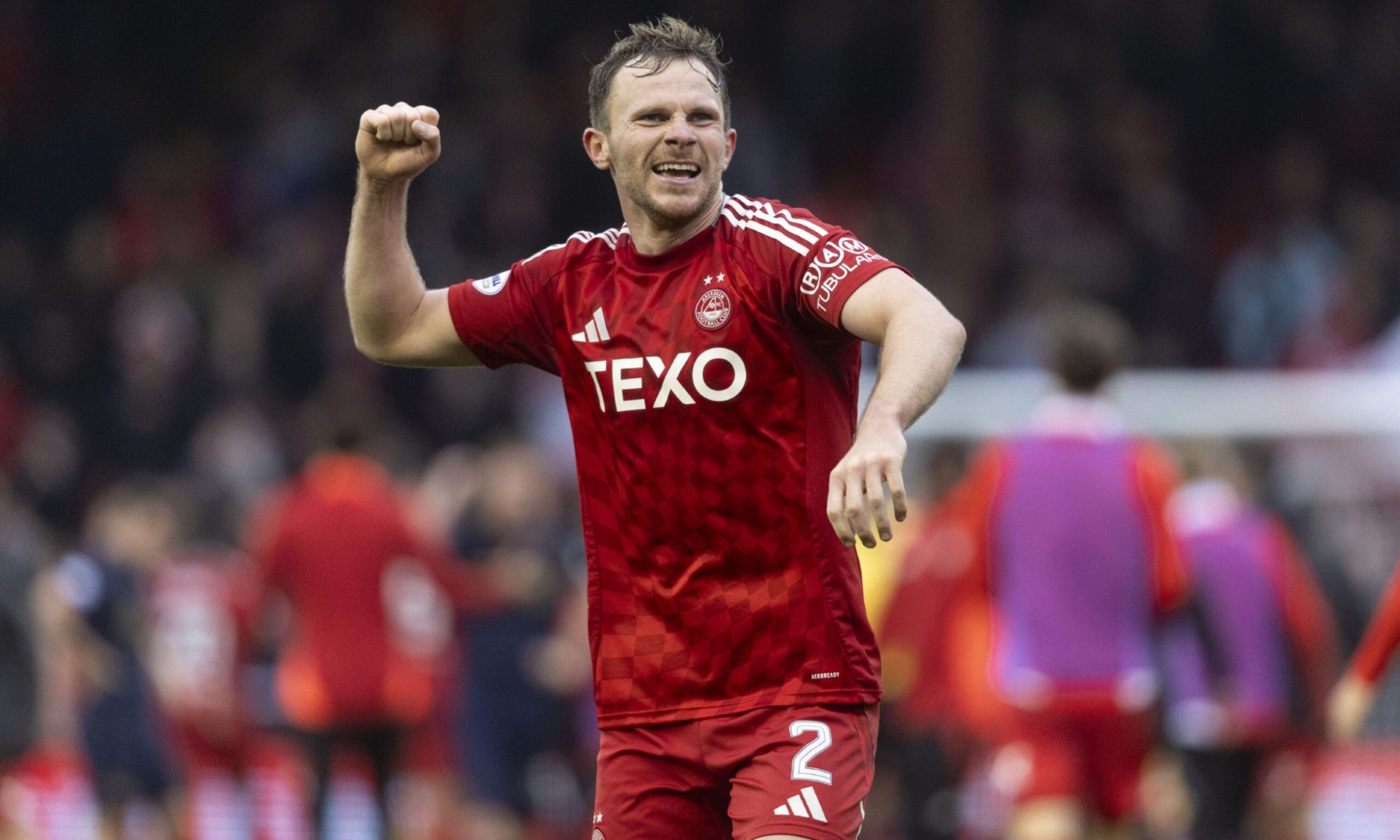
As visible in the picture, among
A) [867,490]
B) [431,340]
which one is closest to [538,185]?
[431,340]

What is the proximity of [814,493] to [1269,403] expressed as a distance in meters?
8.82

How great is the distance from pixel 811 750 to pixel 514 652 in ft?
23.2

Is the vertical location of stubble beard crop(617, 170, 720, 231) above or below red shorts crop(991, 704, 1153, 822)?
above

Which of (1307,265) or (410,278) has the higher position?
(1307,265)

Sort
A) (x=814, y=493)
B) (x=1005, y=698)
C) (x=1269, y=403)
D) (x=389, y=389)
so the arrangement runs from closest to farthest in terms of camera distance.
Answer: (x=814, y=493), (x=1005, y=698), (x=1269, y=403), (x=389, y=389)

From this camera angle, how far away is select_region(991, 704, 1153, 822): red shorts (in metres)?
7.91

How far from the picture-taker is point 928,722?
10609mm

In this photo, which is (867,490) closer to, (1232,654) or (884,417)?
(884,417)

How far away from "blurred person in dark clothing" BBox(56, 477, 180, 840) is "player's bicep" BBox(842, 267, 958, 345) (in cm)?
805

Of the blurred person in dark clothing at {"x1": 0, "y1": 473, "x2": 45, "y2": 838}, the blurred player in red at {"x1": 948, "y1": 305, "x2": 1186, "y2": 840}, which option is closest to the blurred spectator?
the blurred player in red at {"x1": 948, "y1": 305, "x2": 1186, "y2": 840}

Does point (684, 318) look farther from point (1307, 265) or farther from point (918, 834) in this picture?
point (1307, 265)

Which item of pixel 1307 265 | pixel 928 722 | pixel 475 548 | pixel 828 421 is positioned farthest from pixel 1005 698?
pixel 1307 265

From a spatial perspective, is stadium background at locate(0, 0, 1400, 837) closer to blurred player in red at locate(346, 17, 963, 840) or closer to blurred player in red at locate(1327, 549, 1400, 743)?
blurred player in red at locate(1327, 549, 1400, 743)

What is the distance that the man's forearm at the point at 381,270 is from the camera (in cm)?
459
